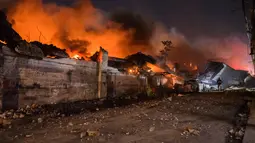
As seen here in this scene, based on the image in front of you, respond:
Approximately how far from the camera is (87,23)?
36.1 metres

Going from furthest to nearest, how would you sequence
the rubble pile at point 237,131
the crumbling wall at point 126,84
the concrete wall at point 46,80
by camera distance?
the crumbling wall at point 126,84 → the concrete wall at point 46,80 → the rubble pile at point 237,131

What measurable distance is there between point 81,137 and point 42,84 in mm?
6345

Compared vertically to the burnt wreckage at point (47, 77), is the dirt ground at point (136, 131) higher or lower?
lower

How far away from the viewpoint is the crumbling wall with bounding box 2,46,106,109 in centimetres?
895

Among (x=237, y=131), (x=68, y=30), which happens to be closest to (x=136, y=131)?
(x=237, y=131)

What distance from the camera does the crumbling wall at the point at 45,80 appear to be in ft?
29.4

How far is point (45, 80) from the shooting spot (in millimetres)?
10492

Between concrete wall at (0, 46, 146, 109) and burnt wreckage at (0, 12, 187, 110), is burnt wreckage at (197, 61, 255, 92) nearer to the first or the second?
burnt wreckage at (0, 12, 187, 110)

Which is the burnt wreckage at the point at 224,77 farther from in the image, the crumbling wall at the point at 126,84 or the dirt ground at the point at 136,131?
the dirt ground at the point at 136,131

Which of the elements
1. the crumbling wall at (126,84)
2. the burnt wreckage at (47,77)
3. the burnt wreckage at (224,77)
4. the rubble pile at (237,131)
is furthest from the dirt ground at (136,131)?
the burnt wreckage at (224,77)

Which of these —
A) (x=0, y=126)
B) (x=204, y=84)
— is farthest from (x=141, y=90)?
(x=204, y=84)

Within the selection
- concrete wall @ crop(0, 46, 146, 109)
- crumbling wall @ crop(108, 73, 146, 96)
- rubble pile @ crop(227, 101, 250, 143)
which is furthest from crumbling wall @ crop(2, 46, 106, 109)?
rubble pile @ crop(227, 101, 250, 143)

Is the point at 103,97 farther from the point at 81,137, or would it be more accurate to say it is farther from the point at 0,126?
the point at 81,137

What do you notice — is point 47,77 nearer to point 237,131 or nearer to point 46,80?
point 46,80
